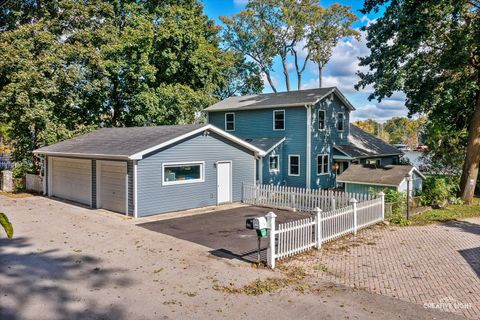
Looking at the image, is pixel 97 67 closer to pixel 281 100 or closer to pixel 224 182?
pixel 281 100

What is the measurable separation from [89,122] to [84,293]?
2065 centimetres

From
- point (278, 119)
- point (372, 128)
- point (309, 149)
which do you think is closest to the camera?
point (309, 149)

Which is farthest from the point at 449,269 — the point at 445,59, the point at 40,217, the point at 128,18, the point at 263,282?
the point at 128,18

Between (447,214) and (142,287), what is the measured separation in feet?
45.5

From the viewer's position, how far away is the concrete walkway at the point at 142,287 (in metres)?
6.45

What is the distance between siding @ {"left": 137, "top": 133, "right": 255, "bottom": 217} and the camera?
Result: 1482cm

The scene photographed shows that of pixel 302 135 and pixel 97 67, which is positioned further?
pixel 97 67

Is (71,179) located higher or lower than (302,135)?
lower

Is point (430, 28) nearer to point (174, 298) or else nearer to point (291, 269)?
point (291, 269)

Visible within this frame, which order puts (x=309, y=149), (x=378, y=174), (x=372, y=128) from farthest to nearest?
1. (x=372, y=128)
2. (x=309, y=149)
3. (x=378, y=174)

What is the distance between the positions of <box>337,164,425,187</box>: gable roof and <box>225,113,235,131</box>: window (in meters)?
10.8

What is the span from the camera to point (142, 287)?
24.9 feet

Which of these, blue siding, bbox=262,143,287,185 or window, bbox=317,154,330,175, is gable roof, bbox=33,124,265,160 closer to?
blue siding, bbox=262,143,287,185

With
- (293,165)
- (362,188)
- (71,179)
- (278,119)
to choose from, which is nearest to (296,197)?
(362,188)
